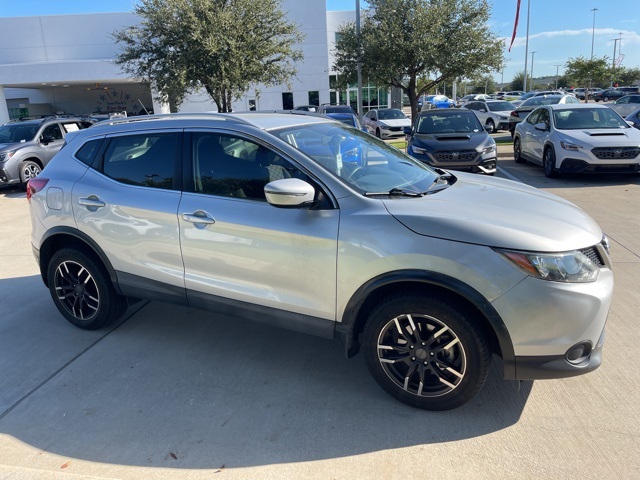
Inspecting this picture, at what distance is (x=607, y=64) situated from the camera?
137ft

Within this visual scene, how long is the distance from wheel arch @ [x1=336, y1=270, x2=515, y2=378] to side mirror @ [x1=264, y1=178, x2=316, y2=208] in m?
0.64

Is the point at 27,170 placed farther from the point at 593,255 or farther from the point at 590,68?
the point at 590,68

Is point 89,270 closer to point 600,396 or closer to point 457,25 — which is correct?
point 600,396

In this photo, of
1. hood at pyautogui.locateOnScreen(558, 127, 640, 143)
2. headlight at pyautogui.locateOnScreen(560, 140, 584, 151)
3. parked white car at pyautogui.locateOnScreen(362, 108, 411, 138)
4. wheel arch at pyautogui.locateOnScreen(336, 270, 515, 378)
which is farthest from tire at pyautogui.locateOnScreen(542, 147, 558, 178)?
parked white car at pyautogui.locateOnScreen(362, 108, 411, 138)

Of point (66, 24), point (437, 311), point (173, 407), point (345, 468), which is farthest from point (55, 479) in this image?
point (66, 24)

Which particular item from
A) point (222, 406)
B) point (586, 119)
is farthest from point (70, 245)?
point (586, 119)

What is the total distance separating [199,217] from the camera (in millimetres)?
3439

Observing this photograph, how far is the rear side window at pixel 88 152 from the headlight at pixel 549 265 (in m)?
3.28

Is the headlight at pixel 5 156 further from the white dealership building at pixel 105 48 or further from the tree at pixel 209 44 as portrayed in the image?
the white dealership building at pixel 105 48

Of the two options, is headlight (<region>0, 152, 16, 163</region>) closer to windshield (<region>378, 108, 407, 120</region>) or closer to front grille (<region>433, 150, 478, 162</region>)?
front grille (<region>433, 150, 478, 162</region>)

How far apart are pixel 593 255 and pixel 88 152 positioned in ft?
12.6

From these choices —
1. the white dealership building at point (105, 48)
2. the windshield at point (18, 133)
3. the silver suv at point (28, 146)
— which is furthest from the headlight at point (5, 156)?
the white dealership building at point (105, 48)

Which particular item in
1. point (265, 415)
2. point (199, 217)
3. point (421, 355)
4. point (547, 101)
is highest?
point (547, 101)

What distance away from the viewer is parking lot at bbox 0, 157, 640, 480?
261 cm
